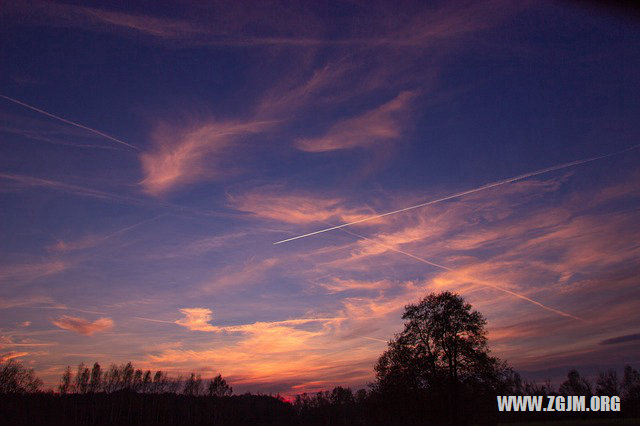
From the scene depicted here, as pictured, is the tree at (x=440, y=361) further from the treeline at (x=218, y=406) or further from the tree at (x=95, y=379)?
the tree at (x=95, y=379)

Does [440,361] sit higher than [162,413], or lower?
higher

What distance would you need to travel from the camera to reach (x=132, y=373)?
183 meters

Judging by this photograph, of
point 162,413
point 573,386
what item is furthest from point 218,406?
point 573,386

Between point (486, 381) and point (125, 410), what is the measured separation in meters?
155

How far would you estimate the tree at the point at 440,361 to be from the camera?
33219 millimetres

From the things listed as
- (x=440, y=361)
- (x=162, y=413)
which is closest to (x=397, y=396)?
(x=440, y=361)

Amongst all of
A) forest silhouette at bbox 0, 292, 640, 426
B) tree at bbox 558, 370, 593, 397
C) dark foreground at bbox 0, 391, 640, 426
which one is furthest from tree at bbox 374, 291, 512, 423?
tree at bbox 558, 370, 593, 397

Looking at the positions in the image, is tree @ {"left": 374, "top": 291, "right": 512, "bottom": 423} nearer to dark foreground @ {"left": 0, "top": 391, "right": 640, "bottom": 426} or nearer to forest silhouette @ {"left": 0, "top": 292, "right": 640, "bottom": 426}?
forest silhouette @ {"left": 0, "top": 292, "right": 640, "bottom": 426}

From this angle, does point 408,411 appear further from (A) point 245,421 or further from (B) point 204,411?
(A) point 245,421

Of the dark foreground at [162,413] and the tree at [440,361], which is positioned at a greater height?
the tree at [440,361]

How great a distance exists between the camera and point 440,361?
34656 mm

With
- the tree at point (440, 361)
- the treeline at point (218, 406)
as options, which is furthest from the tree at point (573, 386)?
the tree at point (440, 361)

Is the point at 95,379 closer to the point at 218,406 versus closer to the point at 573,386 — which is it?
the point at 218,406

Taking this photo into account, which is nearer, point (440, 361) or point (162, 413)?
point (440, 361)
